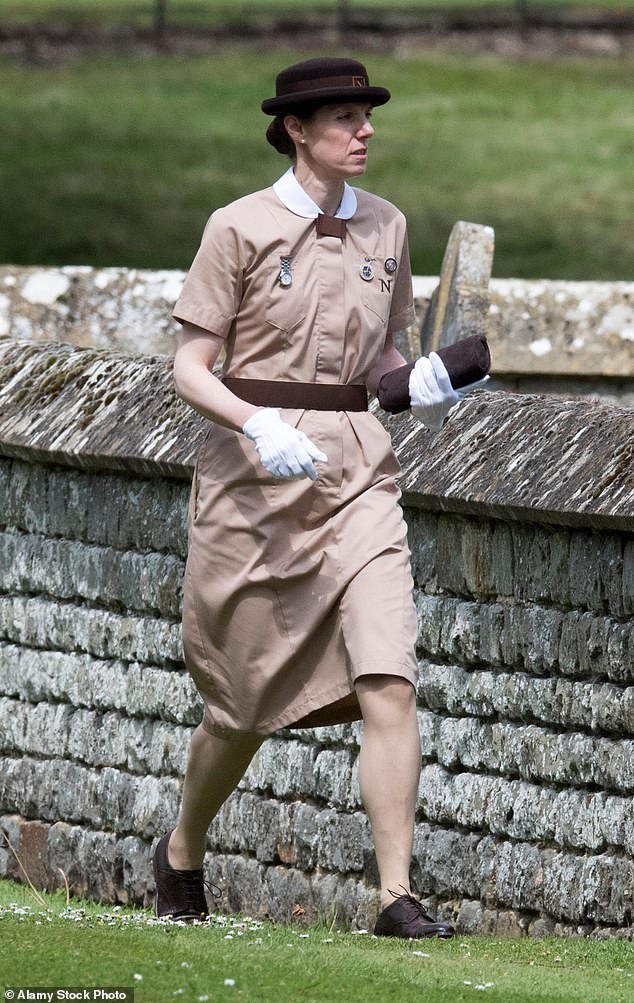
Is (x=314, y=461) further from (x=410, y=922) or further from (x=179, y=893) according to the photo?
(x=179, y=893)

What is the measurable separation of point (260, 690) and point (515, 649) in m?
0.88

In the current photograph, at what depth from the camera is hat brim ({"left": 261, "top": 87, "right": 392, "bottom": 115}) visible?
4941mm

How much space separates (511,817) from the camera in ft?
18.6

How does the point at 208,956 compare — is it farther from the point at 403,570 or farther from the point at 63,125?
the point at 63,125

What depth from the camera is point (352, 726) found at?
6.02 m

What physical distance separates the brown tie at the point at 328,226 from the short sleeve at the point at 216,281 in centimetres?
20

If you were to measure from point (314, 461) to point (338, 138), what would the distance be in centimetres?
76

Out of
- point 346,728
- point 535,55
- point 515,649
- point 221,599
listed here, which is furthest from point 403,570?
point 535,55

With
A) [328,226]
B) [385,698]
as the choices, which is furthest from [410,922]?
[328,226]

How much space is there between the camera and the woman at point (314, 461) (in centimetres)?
487

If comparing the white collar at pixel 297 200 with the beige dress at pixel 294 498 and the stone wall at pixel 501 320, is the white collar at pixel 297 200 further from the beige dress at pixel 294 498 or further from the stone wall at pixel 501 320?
the stone wall at pixel 501 320

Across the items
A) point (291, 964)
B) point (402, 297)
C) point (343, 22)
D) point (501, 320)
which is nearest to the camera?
point (291, 964)

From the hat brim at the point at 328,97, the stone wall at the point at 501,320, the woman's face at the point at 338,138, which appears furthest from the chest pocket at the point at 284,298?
the stone wall at the point at 501,320

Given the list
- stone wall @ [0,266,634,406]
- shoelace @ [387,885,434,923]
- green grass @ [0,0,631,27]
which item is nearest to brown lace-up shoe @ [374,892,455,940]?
shoelace @ [387,885,434,923]
